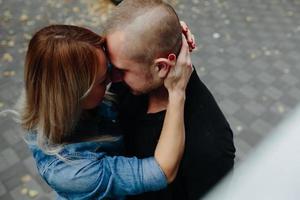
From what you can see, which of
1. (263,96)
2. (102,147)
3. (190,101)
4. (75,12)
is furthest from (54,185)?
(75,12)

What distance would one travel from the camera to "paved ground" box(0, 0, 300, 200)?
4.46 m

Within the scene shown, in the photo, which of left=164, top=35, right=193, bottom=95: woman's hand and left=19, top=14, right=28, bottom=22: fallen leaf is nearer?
left=164, top=35, right=193, bottom=95: woman's hand

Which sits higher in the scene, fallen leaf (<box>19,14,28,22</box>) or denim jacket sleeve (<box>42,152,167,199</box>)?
denim jacket sleeve (<box>42,152,167,199</box>)

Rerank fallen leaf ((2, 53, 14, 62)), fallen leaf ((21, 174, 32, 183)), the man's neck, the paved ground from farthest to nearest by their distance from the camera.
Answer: fallen leaf ((2, 53, 14, 62))
the paved ground
fallen leaf ((21, 174, 32, 183))
the man's neck

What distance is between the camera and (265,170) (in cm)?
75

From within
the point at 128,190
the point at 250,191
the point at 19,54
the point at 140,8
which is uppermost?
the point at 250,191

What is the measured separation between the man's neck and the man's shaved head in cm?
25

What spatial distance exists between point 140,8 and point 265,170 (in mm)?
1308

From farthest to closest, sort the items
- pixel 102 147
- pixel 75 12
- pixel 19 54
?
pixel 75 12, pixel 19 54, pixel 102 147

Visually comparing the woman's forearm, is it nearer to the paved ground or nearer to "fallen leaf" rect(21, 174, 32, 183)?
the paved ground

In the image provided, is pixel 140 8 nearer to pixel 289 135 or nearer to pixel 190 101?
pixel 190 101

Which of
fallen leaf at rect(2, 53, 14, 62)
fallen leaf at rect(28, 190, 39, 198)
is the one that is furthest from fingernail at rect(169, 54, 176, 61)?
fallen leaf at rect(2, 53, 14, 62)

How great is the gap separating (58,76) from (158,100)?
2.03 ft

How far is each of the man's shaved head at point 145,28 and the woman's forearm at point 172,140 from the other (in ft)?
0.84
